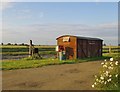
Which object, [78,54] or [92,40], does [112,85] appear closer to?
[78,54]

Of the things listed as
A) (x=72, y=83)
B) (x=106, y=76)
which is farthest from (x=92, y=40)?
(x=106, y=76)

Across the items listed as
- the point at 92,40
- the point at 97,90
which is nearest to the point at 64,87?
the point at 97,90

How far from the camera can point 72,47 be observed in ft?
95.7

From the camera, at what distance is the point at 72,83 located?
12.2 metres

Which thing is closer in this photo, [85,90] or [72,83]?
[85,90]

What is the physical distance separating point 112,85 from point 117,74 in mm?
529

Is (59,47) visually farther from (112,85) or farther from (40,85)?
(112,85)

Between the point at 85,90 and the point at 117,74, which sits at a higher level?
the point at 117,74

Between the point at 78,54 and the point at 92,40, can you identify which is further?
the point at 92,40

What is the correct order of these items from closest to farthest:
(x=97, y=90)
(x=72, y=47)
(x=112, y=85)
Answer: (x=112, y=85), (x=97, y=90), (x=72, y=47)

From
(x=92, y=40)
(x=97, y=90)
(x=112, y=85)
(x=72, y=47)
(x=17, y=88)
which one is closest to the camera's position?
(x=112, y=85)

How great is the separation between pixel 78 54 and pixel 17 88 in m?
18.5

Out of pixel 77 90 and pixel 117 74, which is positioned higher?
pixel 117 74

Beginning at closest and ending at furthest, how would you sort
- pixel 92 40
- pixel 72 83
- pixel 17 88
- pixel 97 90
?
1. pixel 97 90
2. pixel 17 88
3. pixel 72 83
4. pixel 92 40
